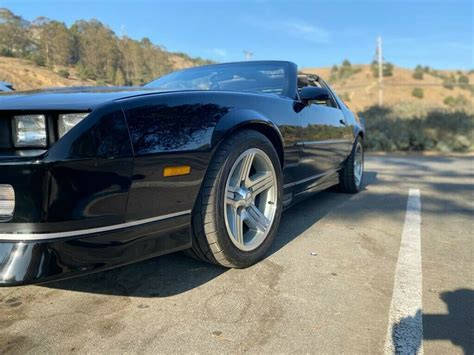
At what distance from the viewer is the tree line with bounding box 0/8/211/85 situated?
25.9 feet

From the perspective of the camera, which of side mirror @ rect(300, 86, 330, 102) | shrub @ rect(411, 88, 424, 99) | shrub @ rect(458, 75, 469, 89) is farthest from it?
shrub @ rect(458, 75, 469, 89)

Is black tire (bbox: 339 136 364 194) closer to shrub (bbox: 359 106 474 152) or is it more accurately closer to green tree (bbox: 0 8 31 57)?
green tree (bbox: 0 8 31 57)

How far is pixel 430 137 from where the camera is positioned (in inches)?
545

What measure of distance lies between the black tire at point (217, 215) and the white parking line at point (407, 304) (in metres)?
0.87

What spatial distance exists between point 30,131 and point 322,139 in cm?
261

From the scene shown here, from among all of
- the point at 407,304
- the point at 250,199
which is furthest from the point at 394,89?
the point at 407,304

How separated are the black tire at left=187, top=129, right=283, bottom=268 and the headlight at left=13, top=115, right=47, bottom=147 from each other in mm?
818

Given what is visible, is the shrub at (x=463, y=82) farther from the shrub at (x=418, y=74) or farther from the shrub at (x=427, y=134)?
the shrub at (x=427, y=134)

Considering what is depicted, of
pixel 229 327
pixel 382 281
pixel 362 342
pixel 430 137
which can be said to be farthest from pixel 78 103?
pixel 430 137

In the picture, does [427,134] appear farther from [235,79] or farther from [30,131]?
[30,131]

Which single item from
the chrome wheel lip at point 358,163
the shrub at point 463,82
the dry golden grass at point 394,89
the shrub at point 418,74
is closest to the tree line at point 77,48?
the chrome wheel lip at point 358,163

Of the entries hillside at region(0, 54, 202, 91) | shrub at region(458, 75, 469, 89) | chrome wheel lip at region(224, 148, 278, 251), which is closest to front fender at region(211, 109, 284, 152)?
chrome wheel lip at region(224, 148, 278, 251)

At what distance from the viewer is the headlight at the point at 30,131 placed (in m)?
1.69

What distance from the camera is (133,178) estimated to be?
1.76 metres
